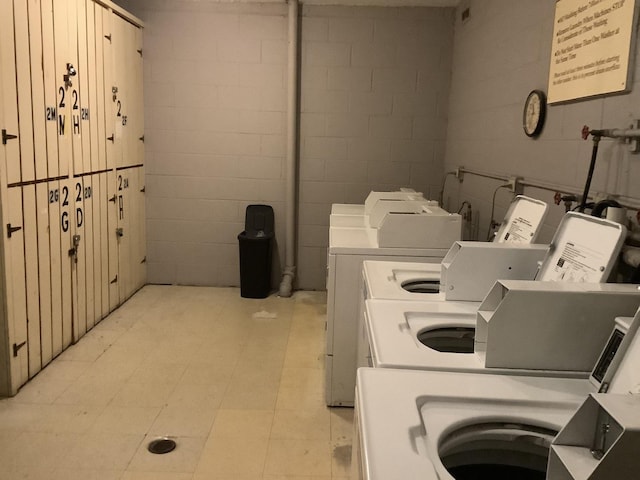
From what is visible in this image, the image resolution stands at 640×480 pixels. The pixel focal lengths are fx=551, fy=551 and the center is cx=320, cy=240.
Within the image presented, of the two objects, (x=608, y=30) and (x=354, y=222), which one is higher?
(x=608, y=30)

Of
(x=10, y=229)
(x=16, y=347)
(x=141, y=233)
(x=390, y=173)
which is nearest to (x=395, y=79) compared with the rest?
(x=390, y=173)

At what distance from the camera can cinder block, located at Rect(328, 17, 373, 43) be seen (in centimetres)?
504

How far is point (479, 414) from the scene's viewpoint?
1.31 meters

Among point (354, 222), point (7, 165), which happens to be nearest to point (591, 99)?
point (354, 222)

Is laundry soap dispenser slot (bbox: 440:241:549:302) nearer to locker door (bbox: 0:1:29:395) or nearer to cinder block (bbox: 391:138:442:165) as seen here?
locker door (bbox: 0:1:29:395)

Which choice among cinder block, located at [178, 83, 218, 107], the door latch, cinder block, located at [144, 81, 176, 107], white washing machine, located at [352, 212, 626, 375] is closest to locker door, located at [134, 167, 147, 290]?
cinder block, located at [144, 81, 176, 107]

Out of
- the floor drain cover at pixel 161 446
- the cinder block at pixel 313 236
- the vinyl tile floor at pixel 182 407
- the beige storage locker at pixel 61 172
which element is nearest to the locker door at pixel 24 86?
the beige storage locker at pixel 61 172

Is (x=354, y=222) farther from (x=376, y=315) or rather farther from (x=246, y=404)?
(x=376, y=315)

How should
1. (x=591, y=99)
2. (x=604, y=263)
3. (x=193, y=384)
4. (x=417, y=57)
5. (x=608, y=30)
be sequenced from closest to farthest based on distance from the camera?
(x=604, y=263)
(x=608, y=30)
(x=591, y=99)
(x=193, y=384)
(x=417, y=57)

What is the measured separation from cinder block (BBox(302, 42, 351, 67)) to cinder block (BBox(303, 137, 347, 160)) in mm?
693

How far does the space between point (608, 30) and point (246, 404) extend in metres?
2.51

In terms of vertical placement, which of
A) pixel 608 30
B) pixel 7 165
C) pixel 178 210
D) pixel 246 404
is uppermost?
pixel 608 30

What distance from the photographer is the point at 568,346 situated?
1.55 m

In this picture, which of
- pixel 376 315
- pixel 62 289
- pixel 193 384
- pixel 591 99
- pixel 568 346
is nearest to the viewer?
pixel 568 346
